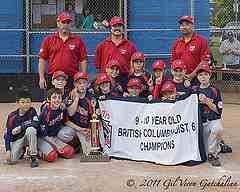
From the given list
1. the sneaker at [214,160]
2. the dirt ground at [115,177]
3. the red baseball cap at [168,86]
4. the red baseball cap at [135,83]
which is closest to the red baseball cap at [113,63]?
the red baseball cap at [135,83]

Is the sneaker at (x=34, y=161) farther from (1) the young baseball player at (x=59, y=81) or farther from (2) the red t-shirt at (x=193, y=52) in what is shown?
(2) the red t-shirt at (x=193, y=52)

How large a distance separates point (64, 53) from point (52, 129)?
1252 mm

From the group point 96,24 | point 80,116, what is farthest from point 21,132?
point 96,24

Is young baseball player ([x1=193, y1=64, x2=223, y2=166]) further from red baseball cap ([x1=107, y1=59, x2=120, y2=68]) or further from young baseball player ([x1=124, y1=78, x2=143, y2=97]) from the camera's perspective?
red baseball cap ([x1=107, y1=59, x2=120, y2=68])

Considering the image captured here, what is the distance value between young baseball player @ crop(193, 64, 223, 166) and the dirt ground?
0.85 feet

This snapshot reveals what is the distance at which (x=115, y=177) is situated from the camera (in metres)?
7.00

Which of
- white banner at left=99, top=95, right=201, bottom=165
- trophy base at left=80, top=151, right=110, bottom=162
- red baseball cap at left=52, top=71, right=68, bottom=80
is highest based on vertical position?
red baseball cap at left=52, top=71, right=68, bottom=80

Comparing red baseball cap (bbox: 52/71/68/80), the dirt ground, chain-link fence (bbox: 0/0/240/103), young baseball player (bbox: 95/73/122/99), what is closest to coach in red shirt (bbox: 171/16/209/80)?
young baseball player (bbox: 95/73/122/99)

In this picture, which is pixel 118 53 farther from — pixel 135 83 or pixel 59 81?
pixel 59 81

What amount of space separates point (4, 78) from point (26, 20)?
160cm

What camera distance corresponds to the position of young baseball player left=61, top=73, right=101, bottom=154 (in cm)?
812

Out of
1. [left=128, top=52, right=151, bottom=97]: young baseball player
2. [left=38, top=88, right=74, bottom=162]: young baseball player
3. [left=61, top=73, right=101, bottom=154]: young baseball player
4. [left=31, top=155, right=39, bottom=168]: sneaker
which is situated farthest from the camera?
[left=128, top=52, right=151, bottom=97]: young baseball player

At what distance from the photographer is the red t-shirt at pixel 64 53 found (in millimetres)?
8617

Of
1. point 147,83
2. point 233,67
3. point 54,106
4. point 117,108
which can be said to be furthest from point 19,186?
point 233,67
